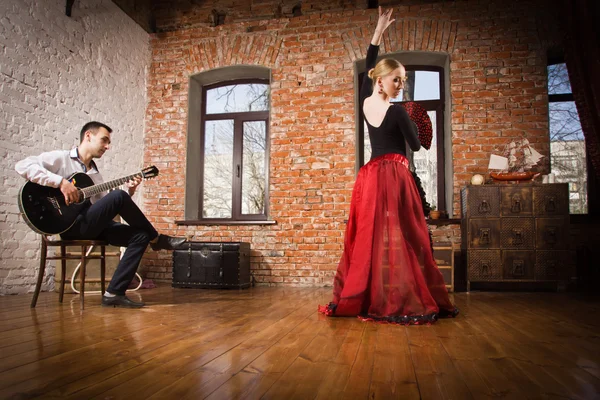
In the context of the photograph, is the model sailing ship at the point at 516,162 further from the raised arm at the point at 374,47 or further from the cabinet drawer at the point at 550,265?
the raised arm at the point at 374,47

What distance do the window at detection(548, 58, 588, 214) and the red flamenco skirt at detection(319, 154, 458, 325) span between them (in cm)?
330

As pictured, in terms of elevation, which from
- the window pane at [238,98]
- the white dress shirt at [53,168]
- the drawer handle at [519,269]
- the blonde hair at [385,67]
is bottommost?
the drawer handle at [519,269]

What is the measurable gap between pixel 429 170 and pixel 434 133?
452mm

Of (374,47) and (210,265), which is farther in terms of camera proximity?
(210,265)

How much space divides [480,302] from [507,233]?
44.9 inches

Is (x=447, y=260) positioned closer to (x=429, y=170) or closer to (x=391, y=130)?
(x=429, y=170)

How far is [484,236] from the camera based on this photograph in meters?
4.50

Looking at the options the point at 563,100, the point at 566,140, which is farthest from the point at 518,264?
the point at 563,100

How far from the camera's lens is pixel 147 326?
2338 mm

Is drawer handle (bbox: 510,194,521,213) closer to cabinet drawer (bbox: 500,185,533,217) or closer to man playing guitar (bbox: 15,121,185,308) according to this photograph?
cabinet drawer (bbox: 500,185,533,217)

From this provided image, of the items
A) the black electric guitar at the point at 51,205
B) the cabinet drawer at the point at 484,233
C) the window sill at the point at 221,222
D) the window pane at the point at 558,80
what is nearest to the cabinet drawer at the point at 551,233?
the cabinet drawer at the point at 484,233

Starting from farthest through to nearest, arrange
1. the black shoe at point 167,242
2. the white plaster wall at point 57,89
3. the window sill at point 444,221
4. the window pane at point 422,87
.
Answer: the window pane at point 422,87 < the window sill at point 444,221 < the white plaster wall at point 57,89 < the black shoe at point 167,242

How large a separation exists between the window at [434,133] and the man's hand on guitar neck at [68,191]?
338 centimetres

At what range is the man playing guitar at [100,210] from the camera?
9.82 ft
